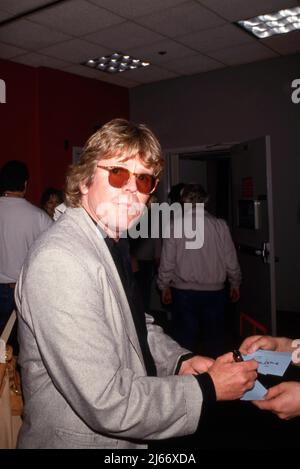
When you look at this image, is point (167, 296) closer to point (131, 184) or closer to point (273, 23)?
point (131, 184)

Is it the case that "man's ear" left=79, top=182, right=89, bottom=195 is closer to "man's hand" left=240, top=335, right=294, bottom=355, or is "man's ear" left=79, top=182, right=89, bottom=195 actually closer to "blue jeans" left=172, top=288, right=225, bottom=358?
"man's hand" left=240, top=335, right=294, bottom=355

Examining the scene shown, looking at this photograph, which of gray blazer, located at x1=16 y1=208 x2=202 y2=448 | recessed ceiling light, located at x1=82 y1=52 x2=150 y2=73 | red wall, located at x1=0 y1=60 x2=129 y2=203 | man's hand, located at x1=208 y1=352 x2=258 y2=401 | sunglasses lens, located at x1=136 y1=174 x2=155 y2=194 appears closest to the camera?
gray blazer, located at x1=16 y1=208 x2=202 y2=448

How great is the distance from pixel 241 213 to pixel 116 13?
8.74ft

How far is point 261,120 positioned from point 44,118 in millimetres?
3225

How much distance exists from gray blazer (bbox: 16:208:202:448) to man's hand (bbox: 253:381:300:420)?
0.58 metres

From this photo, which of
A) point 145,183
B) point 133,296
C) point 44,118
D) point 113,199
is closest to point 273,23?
point 44,118

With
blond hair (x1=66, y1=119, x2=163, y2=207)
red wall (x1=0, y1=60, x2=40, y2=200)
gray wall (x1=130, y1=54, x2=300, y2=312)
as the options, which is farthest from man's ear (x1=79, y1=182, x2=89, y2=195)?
gray wall (x1=130, y1=54, x2=300, y2=312)

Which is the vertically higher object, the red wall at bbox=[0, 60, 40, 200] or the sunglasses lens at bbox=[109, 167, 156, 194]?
the red wall at bbox=[0, 60, 40, 200]

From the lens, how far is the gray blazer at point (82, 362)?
3.48 feet

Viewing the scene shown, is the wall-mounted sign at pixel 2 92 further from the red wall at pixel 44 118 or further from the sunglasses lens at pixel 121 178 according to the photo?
the sunglasses lens at pixel 121 178

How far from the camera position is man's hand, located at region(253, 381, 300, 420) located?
1.62 m

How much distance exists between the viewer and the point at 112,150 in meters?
1.42
